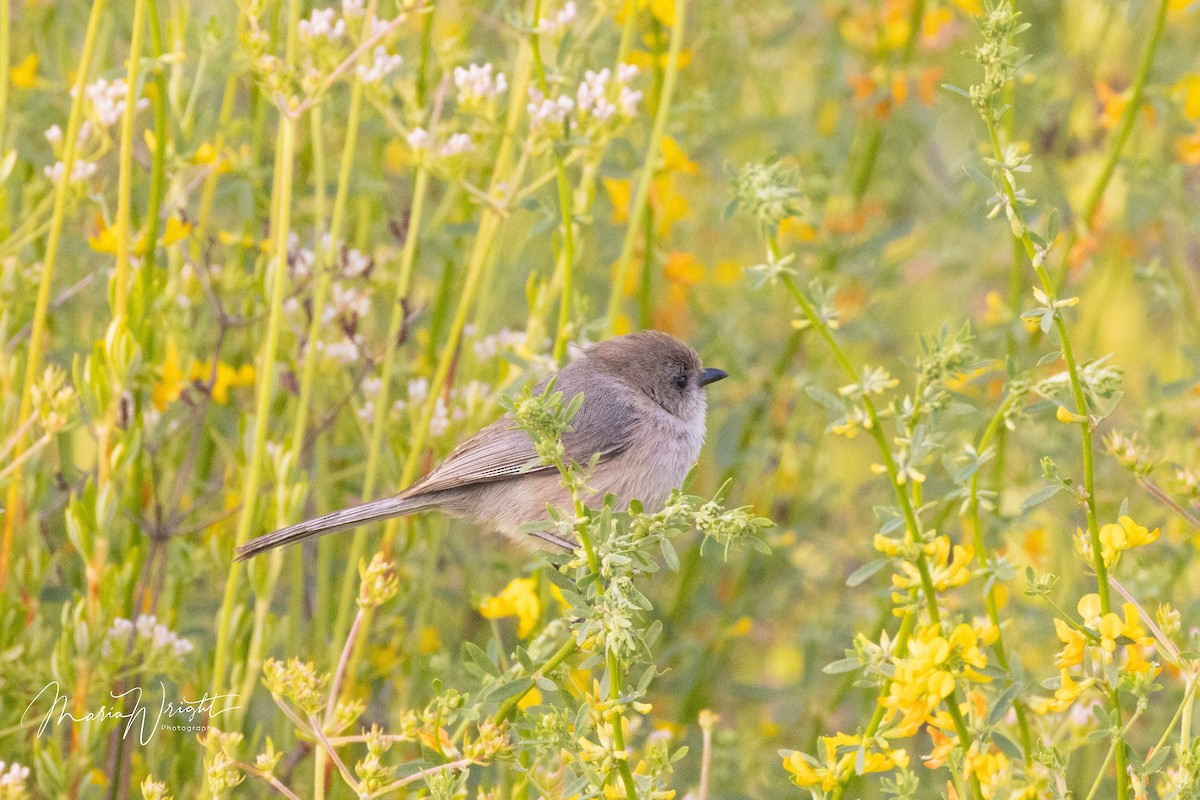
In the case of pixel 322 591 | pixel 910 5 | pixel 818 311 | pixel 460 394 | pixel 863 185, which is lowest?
pixel 322 591

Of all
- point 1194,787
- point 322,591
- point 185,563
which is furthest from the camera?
point 322,591

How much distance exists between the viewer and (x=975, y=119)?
425cm

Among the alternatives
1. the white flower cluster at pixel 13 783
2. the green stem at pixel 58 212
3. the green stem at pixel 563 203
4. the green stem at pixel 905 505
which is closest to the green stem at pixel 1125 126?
the green stem at pixel 563 203

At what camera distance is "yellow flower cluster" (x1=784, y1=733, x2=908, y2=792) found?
1934 millimetres

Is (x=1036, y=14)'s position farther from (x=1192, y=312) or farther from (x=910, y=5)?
(x=1192, y=312)

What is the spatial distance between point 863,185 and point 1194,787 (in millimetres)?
2539

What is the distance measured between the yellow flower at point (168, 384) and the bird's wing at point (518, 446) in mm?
584

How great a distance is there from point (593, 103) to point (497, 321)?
1.50 m

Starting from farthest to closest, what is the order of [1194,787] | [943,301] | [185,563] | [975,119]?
[943,301] → [975,119] → [185,563] → [1194,787]

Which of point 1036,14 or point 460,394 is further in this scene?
point 1036,14

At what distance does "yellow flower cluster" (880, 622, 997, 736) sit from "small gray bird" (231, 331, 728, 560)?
1.27m

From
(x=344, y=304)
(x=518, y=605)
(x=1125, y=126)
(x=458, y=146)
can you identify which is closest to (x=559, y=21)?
(x=458, y=146)

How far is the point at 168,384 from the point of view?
2904 millimetres

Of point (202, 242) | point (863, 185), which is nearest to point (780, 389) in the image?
point (863, 185)
